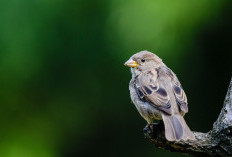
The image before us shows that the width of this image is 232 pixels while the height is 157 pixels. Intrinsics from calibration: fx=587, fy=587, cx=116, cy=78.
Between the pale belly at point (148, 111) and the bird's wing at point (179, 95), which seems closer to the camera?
the bird's wing at point (179, 95)

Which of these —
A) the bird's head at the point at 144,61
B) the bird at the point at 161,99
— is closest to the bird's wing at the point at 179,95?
the bird at the point at 161,99

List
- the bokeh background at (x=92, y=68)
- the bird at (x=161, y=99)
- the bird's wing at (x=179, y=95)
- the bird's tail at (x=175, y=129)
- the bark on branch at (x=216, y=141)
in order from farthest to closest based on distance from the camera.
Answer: the bokeh background at (x=92, y=68) < the bird's wing at (x=179, y=95) < the bird at (x=161, y=99) < the bird's tail at (x=175, y=129) < the bark on branch at (x=216, y=141)

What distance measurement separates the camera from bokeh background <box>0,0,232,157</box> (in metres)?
7.17

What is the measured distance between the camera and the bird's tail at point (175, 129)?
499cm

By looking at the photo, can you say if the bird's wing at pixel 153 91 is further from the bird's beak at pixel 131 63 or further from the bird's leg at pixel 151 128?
the bird's beak at pixel 131 63

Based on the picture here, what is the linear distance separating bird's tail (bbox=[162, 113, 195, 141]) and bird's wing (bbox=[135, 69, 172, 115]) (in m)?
0.07

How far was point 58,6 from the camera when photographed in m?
7.39

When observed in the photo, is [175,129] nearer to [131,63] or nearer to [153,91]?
[153,91]

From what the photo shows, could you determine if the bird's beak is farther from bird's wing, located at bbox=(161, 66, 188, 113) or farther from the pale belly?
the pale belly

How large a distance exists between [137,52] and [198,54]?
0.82m

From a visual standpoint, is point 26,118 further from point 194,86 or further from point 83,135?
point 194,86

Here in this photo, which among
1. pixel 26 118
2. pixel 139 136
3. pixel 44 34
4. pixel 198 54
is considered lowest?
pixel 139 136

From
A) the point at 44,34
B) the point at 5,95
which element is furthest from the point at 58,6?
the point at 5,95

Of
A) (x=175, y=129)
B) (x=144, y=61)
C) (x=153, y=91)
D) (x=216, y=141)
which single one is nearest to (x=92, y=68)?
(x=144, y=61)
